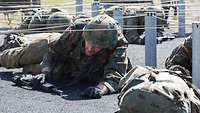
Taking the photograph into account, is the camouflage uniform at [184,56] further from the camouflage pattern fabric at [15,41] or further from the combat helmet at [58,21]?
the combat helmet at [58,21]

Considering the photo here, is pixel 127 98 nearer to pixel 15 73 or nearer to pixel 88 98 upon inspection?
pixel 88 98

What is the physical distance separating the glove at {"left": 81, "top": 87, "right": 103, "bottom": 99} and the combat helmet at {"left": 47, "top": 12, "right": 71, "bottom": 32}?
2.59m

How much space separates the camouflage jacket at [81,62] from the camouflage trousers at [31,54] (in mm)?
347

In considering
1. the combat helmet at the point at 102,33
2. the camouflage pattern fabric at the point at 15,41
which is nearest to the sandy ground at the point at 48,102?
the combat helmet at the point at 102,33

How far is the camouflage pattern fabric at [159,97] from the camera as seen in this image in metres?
2.89

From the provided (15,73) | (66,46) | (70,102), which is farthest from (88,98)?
(15,73)

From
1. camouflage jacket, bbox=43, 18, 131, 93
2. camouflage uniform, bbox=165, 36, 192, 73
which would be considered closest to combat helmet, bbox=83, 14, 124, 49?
camouflage jacket, bbox=43, 18, 131, 93

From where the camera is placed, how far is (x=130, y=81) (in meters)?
3.19

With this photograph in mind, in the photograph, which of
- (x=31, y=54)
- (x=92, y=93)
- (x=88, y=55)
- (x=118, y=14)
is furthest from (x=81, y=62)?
(x=118, y=14)

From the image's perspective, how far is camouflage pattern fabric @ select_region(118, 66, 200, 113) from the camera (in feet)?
9.48

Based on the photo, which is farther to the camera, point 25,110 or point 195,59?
point 25,110

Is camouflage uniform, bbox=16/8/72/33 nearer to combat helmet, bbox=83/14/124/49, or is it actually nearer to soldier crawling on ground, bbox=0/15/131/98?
soldier crawling on ground, bbox=0/15/131/98

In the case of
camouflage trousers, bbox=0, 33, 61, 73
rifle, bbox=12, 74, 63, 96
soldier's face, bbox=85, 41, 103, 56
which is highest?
soldier's face, bbox=85, 41, 103, 56

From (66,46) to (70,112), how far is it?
1.52 m
